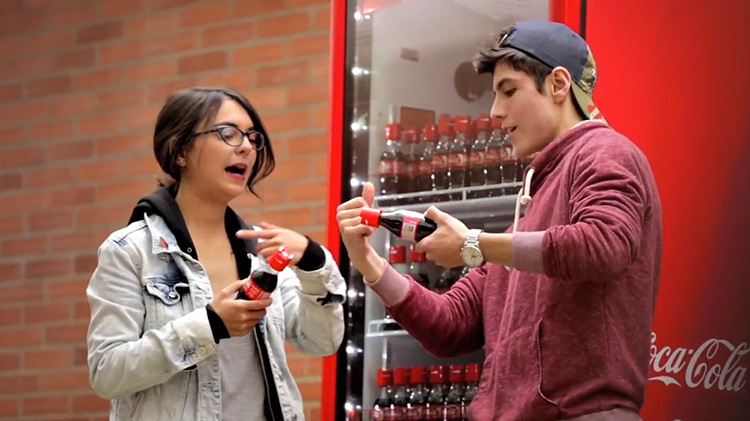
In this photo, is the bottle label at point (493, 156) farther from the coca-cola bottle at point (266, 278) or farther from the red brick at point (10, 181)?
the red brick at point (10, 181)

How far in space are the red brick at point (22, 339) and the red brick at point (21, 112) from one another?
0.81m

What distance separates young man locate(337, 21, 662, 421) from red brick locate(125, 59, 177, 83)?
2602 mm

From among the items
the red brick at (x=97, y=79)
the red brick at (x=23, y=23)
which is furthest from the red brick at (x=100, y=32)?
the red brick at (x=23, y=23)

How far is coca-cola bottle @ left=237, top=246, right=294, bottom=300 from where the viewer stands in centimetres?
240

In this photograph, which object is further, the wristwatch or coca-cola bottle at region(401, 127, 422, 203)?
coca-cola bottle at region(401, 127, 422, 203)

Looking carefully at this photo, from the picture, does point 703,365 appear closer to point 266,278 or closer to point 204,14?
point 266,278

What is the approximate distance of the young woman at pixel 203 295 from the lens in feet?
7.93

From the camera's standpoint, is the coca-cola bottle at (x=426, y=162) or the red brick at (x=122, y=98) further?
the red brick at (x=122, y=98)

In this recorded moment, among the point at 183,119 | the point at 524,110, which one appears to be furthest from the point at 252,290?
the point at 524,110

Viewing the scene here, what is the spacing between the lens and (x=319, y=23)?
14.7 ft

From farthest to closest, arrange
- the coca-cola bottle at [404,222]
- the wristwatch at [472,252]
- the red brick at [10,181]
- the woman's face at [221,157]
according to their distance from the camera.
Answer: the red brick at [10,181] → the woman's face at [221,157] → the coca-cola bottle at [404,222] → the wristwatch at [472,252]

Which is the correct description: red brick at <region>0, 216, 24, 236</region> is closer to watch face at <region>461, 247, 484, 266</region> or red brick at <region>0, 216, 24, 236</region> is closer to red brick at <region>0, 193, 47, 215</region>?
red brick at <region>0, 193, 47, 215</region>

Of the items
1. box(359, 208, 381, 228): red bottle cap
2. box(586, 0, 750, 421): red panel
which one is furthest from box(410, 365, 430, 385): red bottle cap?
box(359, 208, 381, 228): red bottle cap

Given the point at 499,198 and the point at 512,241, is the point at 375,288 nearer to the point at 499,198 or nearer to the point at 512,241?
the point at 512,241
